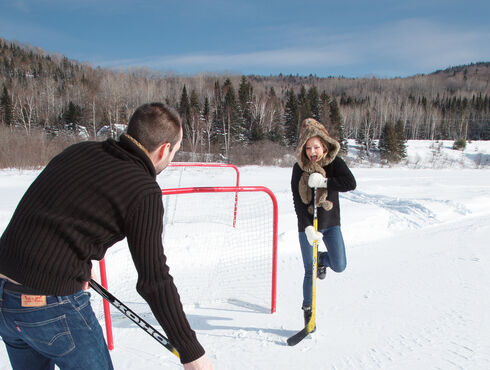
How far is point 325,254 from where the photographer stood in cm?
359

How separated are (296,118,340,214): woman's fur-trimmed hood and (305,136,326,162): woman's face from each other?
4 cm

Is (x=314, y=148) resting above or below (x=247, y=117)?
below

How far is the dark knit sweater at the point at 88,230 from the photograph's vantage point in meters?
1.28

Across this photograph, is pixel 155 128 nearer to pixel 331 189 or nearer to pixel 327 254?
pixel 331 189

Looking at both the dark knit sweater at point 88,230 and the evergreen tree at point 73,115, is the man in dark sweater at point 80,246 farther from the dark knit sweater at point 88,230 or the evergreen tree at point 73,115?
the evergreen tree at point 73,115

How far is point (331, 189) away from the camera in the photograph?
10.8ft

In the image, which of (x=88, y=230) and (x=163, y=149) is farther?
(x=163, y=149)

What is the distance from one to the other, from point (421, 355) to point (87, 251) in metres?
2.94

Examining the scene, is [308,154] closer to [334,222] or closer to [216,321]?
[334,222]

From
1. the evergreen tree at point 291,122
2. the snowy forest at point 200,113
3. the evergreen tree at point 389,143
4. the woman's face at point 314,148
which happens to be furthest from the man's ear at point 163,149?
the evergreen tree at point 291,122

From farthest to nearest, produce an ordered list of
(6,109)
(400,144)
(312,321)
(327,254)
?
(6,109) < (400,144) < (327,254) < (312,321)

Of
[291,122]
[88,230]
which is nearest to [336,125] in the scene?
[291,122]

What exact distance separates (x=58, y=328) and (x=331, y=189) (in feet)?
8.46

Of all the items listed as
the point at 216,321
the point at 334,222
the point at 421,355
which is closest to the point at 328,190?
the point at 334,222
